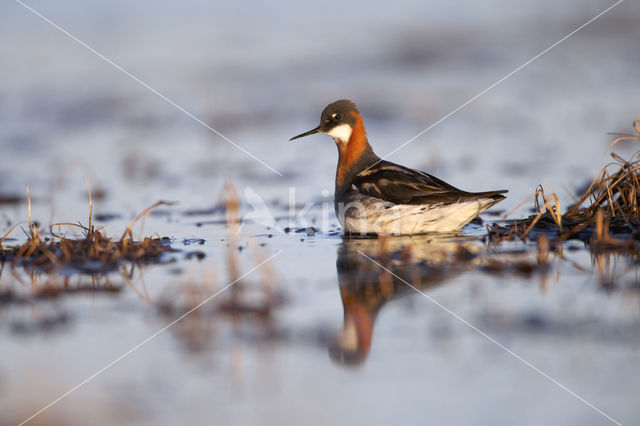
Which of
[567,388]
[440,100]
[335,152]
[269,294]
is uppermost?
[440,100]

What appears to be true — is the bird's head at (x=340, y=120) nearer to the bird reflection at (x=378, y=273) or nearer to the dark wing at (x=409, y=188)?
the dark wing at (x=409, y=188)

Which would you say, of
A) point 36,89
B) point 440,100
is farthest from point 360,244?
point 36,89

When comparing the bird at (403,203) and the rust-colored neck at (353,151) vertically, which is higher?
the rust-colored neck at (353,151)

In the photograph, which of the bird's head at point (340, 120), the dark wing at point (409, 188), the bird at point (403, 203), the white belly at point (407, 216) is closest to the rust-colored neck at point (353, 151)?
the bird's head at point (340, 120)

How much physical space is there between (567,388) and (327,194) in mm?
5261

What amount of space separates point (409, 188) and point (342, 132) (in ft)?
4.84

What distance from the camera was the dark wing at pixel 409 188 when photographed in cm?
631

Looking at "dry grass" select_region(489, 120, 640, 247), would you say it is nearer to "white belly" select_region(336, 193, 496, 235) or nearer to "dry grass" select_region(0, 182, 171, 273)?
"white belly" select_region(336, 193, 496, 235)

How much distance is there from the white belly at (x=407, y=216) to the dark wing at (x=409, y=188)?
0.05 metres

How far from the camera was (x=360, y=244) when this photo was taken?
594cm

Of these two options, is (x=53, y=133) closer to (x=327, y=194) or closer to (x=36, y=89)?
(x=36, y=89)

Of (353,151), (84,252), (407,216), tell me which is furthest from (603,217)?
(84,252)

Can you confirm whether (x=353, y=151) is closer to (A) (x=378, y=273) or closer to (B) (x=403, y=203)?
(B) (x=403, y=203)

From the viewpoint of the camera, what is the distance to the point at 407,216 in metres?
6.46
